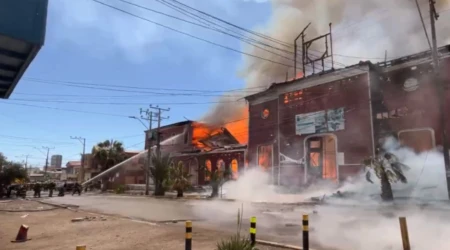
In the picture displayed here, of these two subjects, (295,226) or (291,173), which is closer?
(295,226)

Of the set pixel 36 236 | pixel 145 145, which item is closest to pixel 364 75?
pixel 36 236

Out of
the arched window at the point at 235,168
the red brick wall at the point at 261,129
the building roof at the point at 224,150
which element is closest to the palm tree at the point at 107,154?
the building roof at the point at 224,150

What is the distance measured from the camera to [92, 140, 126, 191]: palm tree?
193 ft

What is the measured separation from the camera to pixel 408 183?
2169cm

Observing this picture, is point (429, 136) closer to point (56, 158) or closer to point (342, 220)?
point (342, 220)

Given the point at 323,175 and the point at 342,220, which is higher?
the point at 323,175

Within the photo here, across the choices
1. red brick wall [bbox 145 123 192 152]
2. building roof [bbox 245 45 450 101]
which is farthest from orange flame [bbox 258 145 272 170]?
red brick wall [bbox 145 123 192 152]

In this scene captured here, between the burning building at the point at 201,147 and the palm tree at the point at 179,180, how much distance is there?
6124mm

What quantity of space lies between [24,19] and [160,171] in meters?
30.8

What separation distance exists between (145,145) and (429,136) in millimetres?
50065

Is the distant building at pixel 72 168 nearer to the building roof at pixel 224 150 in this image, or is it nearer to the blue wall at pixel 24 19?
the building roof at pixel 224 150

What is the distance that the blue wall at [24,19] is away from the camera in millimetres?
4551

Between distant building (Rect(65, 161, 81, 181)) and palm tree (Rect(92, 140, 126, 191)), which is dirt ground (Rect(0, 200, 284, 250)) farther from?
distant building (Rect(65, 161, 81, 181))

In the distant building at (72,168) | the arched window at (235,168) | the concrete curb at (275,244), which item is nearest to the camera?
the concrete curb at (275,244)
